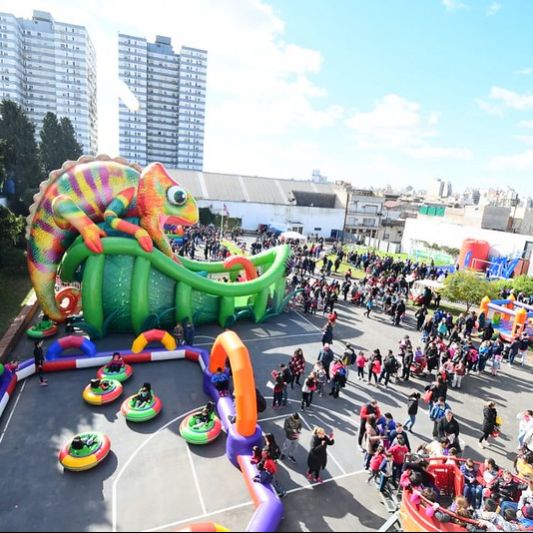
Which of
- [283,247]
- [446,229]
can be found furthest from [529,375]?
[446,229]

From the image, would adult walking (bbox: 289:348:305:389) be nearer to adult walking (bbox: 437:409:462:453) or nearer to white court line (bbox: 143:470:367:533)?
white court line (bbox: 143:470:367:533)

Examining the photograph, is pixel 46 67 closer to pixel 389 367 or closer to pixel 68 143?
pixel 68 143

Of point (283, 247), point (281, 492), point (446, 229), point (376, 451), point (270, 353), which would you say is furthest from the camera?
point (446, 229)

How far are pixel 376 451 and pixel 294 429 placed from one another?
1905mm

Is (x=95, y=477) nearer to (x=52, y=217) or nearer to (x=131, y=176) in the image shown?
(x=52, y=217)

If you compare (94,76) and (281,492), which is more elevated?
(94,76)

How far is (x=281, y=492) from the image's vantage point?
822 centimetres

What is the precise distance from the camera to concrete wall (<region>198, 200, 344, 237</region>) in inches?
1948

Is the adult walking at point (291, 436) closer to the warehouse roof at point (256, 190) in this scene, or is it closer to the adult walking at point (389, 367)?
the adult walking at point (389, 367)

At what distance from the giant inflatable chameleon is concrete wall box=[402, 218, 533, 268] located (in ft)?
96.7

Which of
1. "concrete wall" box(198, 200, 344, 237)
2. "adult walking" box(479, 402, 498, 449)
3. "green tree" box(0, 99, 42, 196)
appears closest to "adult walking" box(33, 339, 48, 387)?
"adult walking" box(479, 402, 498, 449)

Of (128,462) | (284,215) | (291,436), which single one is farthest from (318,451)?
(284,215)

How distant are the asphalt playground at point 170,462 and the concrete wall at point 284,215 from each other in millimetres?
36319

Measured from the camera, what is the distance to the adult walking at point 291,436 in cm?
893
